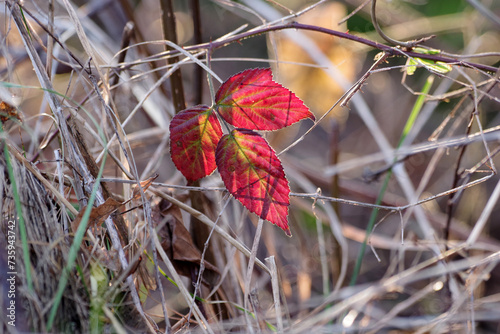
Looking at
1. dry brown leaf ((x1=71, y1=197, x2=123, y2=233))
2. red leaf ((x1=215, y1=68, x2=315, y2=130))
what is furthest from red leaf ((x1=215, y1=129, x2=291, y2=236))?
dry brown leaf ((x1=71, y1=197, x2=123, y2=233))

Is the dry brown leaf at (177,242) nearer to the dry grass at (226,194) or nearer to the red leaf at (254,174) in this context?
the dry grass at (226,194)

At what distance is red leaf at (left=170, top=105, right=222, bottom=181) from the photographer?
0.64 metres

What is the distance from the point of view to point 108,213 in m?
0.67

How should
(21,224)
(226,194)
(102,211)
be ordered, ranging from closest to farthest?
1. (21,224)
2. (102,211)
3. (226,194)

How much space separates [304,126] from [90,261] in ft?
5.74

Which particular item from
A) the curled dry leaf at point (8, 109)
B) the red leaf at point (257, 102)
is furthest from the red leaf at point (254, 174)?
the curled dry leaf at point (8, 109)

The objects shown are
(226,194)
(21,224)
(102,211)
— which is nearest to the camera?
(21,224)

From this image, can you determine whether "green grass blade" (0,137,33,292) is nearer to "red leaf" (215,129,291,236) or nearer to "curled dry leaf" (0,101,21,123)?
"curled dry leaf" (0,101,21,123)

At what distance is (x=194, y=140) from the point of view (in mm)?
652

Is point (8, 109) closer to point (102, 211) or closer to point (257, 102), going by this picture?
point (102, 211)

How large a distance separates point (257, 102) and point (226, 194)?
207mm

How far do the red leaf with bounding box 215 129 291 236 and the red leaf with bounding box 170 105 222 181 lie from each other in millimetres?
33

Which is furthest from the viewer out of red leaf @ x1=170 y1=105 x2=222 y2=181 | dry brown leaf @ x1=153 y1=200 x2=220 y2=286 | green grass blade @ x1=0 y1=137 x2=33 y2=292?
dry brown leaf @ x1=153 y1=200 x2=220 y2=286

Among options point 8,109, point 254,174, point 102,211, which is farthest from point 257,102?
point 8,109
